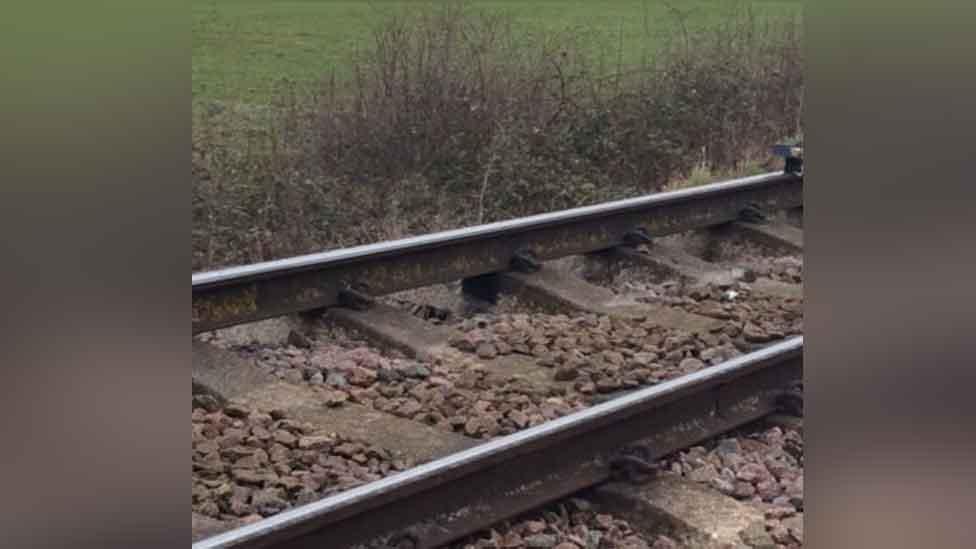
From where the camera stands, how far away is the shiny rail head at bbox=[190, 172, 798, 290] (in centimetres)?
600

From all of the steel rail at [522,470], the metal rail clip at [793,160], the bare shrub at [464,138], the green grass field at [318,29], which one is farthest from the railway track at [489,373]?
the green grass field at [318,29]

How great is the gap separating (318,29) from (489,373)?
7484mm

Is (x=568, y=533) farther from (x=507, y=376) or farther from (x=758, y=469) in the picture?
(x=507, y=376)

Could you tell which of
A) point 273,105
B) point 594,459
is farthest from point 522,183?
point 594,459

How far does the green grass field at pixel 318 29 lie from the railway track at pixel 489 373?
3712mm

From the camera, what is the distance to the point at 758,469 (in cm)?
520

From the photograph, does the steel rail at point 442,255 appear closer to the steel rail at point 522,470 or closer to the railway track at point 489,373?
the railway track at point 489,373

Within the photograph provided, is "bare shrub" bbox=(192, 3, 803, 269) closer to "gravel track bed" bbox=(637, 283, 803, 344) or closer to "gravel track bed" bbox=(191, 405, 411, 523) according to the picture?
"gravel track bed" bbox=(637, 283, 803, 344)

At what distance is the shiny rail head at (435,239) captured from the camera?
6.00 m

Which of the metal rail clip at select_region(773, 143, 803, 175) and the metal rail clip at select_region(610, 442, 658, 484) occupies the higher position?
the metal rail clip at select_region(773, 143, 803, 175)

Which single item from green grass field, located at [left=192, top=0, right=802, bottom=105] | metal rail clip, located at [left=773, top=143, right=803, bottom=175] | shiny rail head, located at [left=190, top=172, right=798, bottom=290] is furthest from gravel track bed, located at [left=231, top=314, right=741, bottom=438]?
green grass field, located at [left=192, top=0, right=802, bottom=105]

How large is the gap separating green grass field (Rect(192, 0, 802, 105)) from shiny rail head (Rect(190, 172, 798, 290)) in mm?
3245
